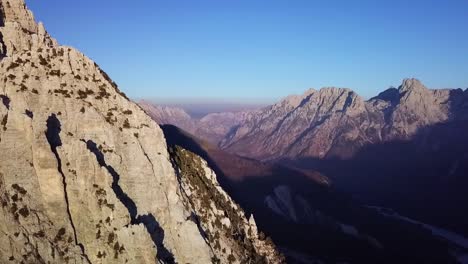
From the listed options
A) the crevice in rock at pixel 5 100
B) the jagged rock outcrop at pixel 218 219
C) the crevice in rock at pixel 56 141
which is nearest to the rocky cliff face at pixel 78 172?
the crevice in rock at pixel 56 141

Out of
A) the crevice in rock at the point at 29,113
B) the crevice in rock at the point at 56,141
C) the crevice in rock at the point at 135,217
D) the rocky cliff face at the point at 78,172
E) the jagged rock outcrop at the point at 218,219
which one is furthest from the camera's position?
the jagged rock outcrop at the point at 218,219

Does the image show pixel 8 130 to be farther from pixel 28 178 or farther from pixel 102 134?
pixel 102 134

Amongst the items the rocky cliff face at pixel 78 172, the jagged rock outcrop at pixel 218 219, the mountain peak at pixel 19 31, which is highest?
the mountain peak at pixel 19 31

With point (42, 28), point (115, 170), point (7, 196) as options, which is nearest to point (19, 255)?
point (7, 196)

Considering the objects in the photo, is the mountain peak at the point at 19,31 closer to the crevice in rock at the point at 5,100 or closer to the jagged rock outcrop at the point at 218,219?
the crevice in rock at the point at 5,100

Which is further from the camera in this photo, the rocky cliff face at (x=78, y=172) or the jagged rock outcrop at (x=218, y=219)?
the jagged rock outcrop at (x=218, y=219)

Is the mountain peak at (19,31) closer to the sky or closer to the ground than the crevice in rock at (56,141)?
closer to the sky

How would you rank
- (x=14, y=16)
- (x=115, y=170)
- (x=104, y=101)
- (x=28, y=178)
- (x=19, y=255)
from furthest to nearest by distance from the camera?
(x=14, y=16)
(x=104, y=101)
(x=115, y=170)
(x=28, y=178)
(x=19, y=255)
